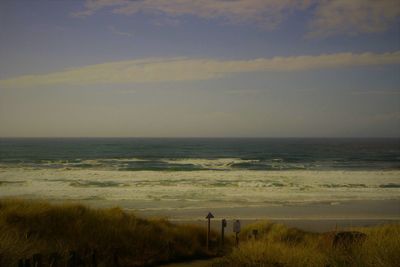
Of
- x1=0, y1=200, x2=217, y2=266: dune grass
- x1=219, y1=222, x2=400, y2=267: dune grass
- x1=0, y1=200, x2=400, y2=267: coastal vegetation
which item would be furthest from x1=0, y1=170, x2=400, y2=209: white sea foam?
x1=219, y1=222, x2=400, y2=267: dune grass

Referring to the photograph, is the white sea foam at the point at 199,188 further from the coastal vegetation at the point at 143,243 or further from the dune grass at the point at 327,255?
the dune grass at the point at 327,255

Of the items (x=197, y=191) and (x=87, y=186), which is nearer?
(x=197, y=191)

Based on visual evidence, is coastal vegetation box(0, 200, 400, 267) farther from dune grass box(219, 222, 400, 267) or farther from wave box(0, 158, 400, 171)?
wave box(0, 158, 400, 171)

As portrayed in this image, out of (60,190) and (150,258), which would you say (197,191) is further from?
(150,258)

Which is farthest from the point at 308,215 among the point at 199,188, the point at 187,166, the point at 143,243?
the point at 187,166

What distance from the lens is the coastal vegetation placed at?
6.78 metres

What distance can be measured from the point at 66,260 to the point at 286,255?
14.1 ft

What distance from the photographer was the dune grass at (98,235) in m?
8.89

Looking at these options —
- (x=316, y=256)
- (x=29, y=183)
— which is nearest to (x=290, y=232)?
(x=316, y=256)

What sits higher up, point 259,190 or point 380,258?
point 380,258

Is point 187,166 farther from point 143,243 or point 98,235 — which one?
point 98,235

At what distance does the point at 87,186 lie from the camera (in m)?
30.1

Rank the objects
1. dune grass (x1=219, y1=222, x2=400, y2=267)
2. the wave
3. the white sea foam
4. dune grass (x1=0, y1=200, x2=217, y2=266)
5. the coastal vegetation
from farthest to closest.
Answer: the wave
the white sea foam
dune grass (x1=0, y1=200, x2=217, y2=266)
the coastal vegetation
dune grass (x1=219, y1=222, x2=400, y2=267)

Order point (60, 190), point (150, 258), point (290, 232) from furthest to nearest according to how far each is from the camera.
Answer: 1. point (60, 190)
2. point (290, 232)
3. point (150, 258)
